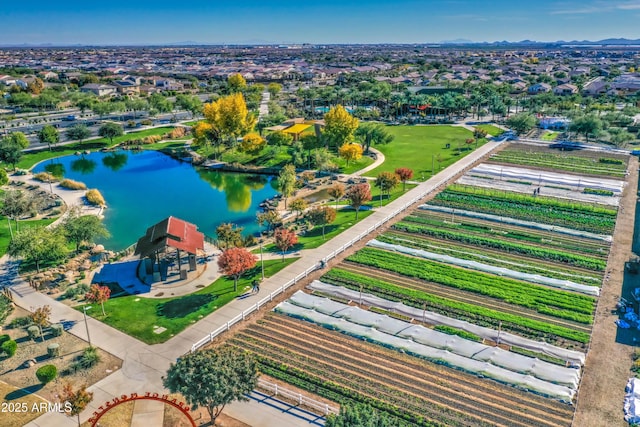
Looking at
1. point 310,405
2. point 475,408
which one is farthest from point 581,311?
point 310,405

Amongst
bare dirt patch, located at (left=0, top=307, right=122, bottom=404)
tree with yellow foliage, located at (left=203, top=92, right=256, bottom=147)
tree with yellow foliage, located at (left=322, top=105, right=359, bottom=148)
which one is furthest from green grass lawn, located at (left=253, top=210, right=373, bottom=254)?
tree with yellow foliage, located at (left=203, top=92, right=256, bottom=147)

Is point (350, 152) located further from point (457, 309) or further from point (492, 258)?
point (457, 309)

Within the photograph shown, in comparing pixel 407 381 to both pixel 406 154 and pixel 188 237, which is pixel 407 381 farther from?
pixel 406 154

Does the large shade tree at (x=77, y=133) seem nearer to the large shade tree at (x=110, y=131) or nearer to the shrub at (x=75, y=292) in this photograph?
the large shade tree at (x=110, y=131)

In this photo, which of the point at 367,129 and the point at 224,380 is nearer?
the point at 224,380

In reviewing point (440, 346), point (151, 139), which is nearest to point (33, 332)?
point (440, 346)

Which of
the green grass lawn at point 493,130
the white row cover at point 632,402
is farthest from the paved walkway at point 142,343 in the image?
the green grass lawn at point 493,130
